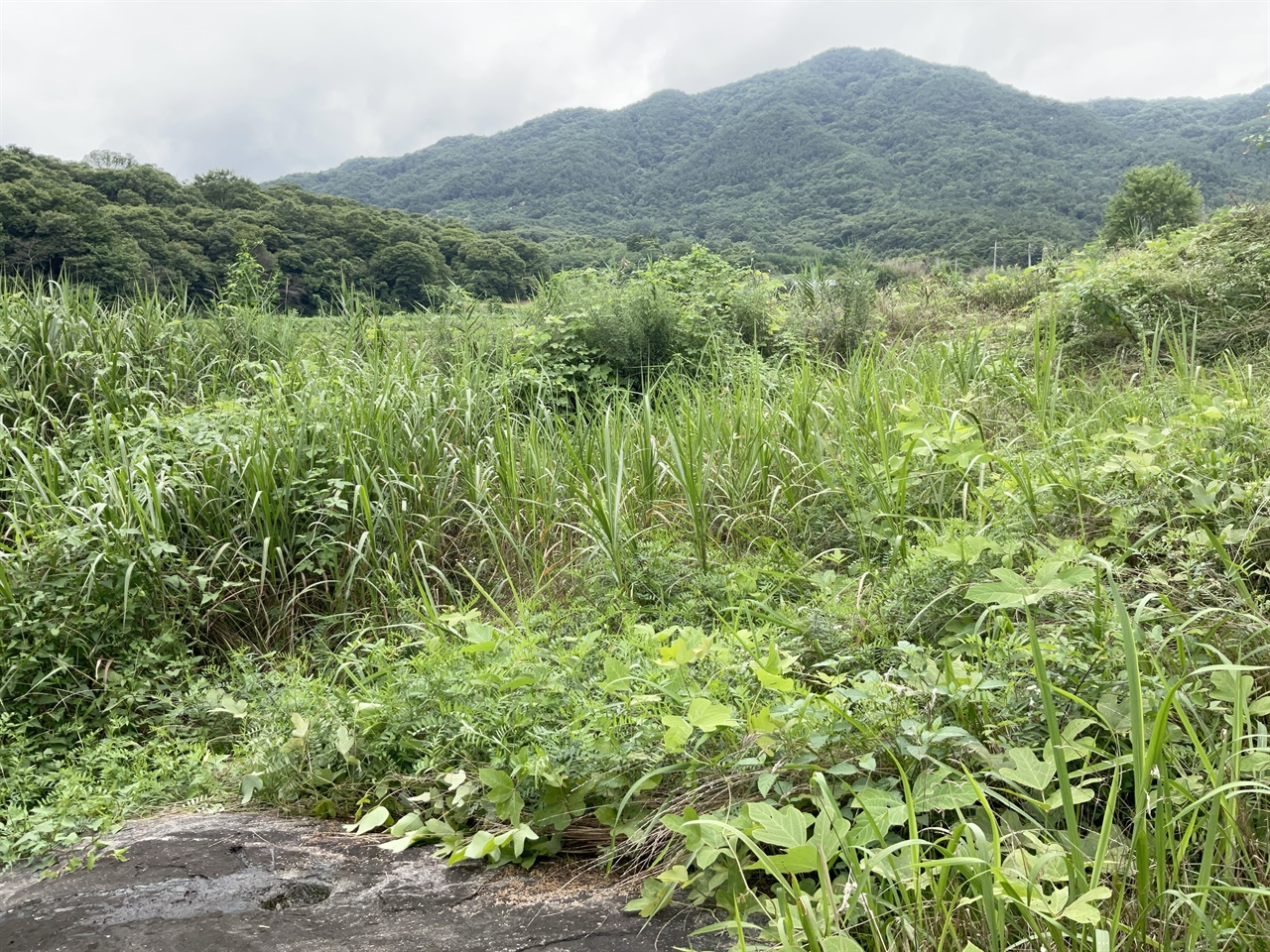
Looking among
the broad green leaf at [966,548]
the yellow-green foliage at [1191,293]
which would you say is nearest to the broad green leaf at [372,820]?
the broad green leaf at [966,548]

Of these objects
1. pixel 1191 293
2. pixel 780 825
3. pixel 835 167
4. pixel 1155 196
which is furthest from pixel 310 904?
pixel 835 167

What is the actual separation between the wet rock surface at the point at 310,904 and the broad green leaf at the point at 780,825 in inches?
9.2

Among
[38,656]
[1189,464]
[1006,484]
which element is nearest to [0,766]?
[38,656]

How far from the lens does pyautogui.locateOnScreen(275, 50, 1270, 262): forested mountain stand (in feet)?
112

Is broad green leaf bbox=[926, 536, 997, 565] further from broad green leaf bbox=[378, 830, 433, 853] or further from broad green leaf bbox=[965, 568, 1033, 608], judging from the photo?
broad green leaf bbox=[378, 830, 433, 853]

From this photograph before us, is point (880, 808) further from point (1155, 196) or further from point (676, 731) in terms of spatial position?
point (1155, 196)

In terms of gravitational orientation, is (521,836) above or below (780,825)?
below

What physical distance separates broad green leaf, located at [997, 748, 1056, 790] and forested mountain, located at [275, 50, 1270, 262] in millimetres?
23785

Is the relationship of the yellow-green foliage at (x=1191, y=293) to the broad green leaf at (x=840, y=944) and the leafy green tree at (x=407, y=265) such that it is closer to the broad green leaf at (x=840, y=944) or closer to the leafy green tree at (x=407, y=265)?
the broad green leaf at (x=840, y=944)

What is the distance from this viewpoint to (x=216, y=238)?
11.5m

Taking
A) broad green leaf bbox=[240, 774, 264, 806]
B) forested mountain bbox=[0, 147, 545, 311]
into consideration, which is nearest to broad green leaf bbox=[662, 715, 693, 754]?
broad green leaf bbox=[240, 774, 264, 806]

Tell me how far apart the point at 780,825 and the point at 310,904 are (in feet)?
3.23

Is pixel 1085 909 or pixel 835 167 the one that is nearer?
pixel 1085 909

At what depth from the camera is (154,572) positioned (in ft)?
9.61
